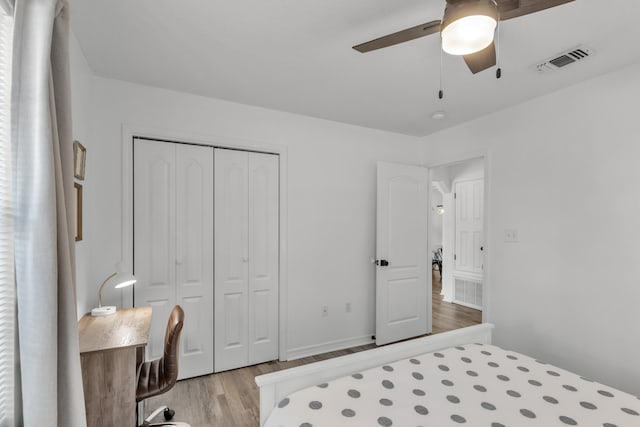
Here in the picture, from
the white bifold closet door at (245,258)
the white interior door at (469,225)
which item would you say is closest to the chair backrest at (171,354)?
the white bifold closet door at (245,258)

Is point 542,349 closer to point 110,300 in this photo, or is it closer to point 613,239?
point 613,239

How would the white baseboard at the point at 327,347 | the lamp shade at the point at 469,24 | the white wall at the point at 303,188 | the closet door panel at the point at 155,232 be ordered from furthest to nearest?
the white baseboard at the point at 327,347 < the closet door panel at the point at 155,232 < the white wall at the point at 303,188 < the lamp shade at the point at 469,24

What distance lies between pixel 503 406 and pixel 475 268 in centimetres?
402

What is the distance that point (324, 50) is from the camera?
6.57ft

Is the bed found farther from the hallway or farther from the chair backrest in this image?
the hallway

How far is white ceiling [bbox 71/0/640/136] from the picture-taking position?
1617mm

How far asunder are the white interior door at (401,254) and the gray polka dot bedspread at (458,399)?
6.06 feet

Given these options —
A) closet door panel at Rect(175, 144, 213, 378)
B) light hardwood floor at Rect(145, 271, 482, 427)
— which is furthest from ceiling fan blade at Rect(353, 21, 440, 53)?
light hardwood floor at Rect(145, 271, 482, 427)

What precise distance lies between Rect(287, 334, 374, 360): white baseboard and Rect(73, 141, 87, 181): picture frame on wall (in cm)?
230

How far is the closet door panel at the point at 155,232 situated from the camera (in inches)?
99.5

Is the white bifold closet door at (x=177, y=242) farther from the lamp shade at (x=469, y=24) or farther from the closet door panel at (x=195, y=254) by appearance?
the lamp shade at (x=469, y=24)

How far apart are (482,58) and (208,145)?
2.18 metres

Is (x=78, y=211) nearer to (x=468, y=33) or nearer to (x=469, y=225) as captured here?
(x=468, y=33)

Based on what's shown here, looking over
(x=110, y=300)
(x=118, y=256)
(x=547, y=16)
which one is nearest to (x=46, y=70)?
(x=118, y=256)
